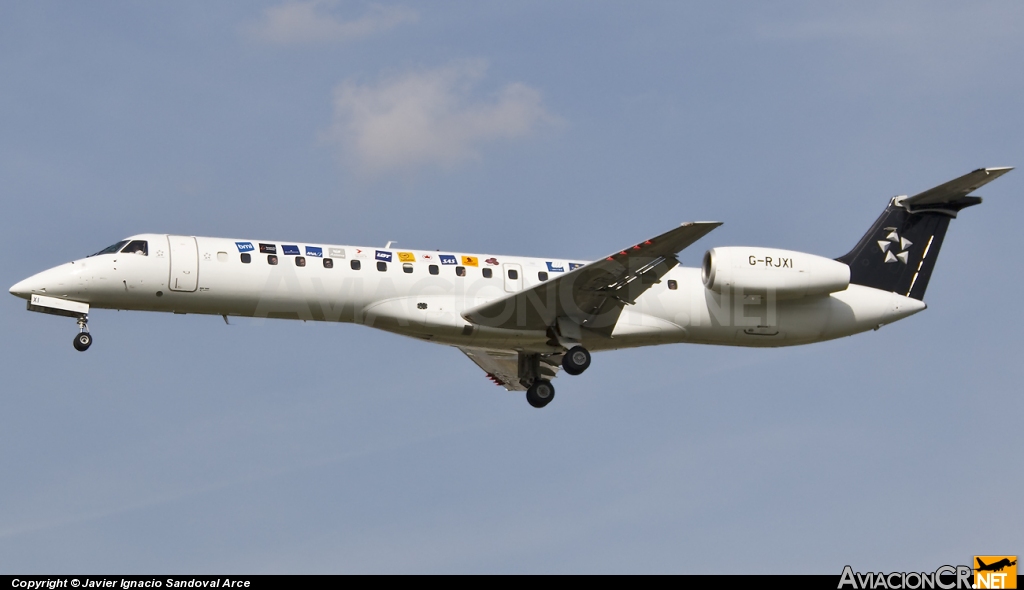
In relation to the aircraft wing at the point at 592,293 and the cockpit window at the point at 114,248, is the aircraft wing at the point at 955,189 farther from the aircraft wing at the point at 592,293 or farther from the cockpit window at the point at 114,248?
the cockpit window at the point at 114,248

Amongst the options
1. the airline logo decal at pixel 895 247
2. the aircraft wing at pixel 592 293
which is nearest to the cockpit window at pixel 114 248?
the aircraft wing at pixel 592 293

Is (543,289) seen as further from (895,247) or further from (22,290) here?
(22,290)

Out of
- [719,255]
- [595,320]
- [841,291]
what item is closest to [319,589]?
[595,320]

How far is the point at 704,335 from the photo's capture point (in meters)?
31.5

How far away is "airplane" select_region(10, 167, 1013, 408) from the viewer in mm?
28438

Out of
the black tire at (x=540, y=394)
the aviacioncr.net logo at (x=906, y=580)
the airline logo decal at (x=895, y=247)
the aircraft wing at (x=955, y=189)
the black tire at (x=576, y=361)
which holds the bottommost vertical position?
the aviacioncr.net logo at (x=906, y=580)

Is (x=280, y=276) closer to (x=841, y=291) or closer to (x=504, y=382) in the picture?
(x=504, y=382)

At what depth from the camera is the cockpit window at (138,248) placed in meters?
28.6

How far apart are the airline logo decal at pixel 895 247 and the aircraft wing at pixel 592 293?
7.00 m

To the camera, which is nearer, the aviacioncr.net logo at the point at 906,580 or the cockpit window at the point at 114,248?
the aviacioncr.net logo at the point at 906,580

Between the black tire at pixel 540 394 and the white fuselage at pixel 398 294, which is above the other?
the white fuselage at pixel 398 294

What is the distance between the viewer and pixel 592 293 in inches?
1164

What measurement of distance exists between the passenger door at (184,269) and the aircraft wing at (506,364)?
264 inches

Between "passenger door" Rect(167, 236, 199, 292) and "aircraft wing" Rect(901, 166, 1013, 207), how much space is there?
54.7 ft
